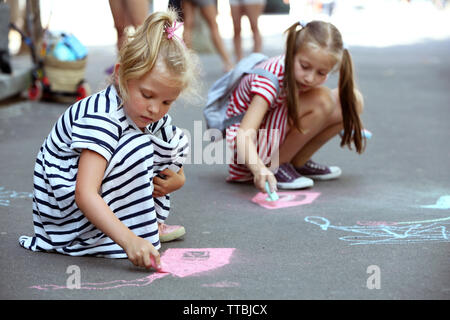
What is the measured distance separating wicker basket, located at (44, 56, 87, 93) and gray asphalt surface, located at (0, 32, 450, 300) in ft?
2.34

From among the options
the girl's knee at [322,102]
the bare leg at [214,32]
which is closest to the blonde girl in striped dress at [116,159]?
the girl's knee at [322,102]

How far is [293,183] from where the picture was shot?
323 centimetres

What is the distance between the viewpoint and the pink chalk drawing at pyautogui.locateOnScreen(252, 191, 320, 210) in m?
2.97

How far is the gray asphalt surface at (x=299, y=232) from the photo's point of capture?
198 cm

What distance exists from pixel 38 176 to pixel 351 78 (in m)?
1.59

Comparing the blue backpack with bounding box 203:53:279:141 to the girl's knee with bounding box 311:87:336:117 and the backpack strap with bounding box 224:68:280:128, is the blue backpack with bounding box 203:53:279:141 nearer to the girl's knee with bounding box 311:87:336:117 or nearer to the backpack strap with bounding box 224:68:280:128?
the backpack strap with bounding box 224:68:280:128

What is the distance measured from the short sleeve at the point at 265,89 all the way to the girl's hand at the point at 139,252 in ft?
3.89

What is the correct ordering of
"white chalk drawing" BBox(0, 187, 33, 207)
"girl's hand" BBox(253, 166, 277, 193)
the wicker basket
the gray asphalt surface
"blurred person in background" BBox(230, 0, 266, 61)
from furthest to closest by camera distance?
1. "blurred person in background" BBox(230, 0, 266, 61)
2. the wicker basket
3. "white chalk drawing" BBox(0, 187, 33, 207)
4. "girl's hand" BBox(253, 166, 277, 193)
5. the gray asphalt surface

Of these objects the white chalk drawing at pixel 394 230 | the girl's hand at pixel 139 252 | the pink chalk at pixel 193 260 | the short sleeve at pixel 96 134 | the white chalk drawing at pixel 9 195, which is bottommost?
the white chalk drawing at pixel 9 195

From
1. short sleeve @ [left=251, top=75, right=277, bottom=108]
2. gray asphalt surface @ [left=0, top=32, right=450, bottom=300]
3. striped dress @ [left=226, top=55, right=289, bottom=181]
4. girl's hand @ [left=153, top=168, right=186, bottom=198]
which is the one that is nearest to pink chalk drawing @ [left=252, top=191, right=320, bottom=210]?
gray asphalt surface @ [left=0, top=32, right=450, bottom=300]

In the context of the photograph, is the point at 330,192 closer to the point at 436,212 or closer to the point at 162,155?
the point at 436,212

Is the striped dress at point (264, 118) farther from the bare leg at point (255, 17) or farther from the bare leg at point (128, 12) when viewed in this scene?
the bare leg at point (255, 17)

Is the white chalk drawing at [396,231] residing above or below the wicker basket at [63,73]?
above

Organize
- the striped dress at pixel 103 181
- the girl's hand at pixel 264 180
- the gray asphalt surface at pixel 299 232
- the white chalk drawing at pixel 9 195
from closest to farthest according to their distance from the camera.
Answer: the gray asphalt surface at pixel 299 232
the striped dress at pixel 103 181
the girl's hand at pixel 264 180
the white chalk drawing at pixel 9 195
